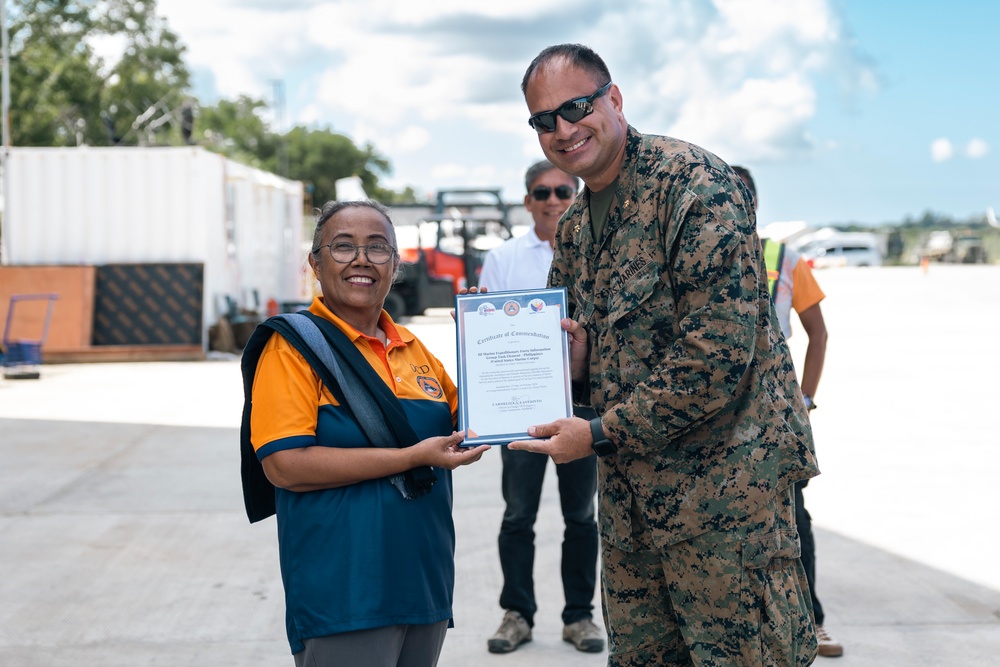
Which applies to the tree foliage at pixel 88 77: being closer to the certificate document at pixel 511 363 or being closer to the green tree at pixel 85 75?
the green tree at pixel 85 75

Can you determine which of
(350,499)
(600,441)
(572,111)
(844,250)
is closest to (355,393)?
(350,499)

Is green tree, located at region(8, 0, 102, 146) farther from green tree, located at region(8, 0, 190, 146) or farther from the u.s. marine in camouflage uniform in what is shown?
the u.s. marine in camouflage uniform

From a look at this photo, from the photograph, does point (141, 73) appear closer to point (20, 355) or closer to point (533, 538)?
point (20, 355)

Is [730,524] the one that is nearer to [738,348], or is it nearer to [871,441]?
[738,348]

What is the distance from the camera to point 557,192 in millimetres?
4727

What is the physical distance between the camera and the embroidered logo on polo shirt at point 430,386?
2.68 m

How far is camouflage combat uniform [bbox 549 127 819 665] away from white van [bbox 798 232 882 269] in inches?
2162

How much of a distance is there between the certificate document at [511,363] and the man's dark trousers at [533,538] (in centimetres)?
186

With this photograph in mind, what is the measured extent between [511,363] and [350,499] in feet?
1.67

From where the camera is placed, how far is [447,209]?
89.6ft

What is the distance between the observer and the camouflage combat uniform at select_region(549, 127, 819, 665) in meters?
2.42

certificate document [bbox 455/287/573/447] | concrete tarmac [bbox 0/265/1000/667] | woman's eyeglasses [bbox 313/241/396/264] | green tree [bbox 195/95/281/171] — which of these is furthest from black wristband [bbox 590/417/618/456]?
green tree [bbox 195/95/281/171]

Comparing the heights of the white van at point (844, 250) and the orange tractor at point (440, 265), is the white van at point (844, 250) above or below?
above

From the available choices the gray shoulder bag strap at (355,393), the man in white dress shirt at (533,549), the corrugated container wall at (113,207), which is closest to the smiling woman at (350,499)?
the gray shoulder bag strap at (355,393)
